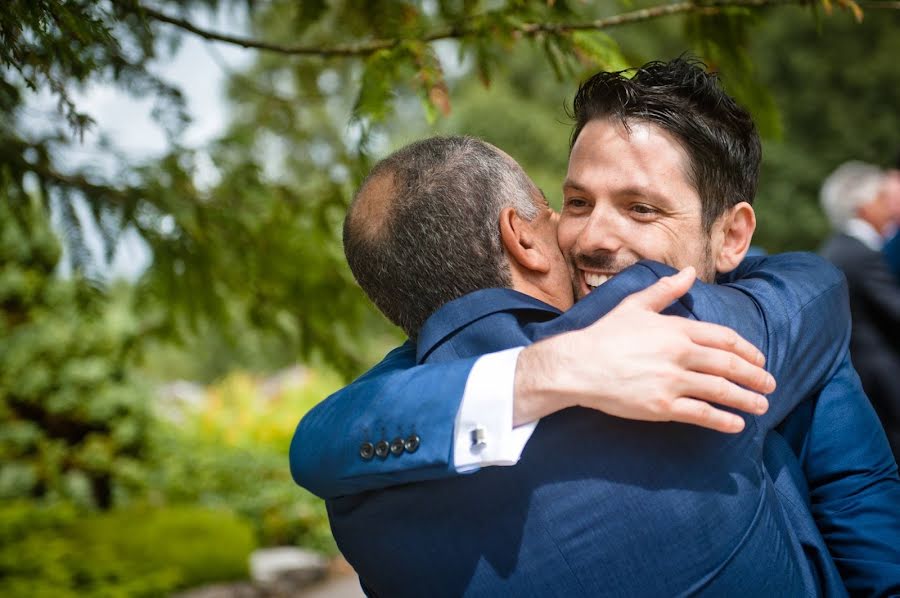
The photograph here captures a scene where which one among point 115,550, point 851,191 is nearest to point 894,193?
point 851,191

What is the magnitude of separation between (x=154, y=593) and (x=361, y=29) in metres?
4.43

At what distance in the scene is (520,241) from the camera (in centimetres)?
171

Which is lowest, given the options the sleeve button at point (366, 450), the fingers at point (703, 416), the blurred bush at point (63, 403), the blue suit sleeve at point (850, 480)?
the blue suit sleeve at point (850, 480)

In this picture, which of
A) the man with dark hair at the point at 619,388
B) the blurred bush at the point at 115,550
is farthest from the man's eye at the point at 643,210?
the blurred bush at the point at 115,550

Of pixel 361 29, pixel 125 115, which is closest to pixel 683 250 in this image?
pixel 361 29

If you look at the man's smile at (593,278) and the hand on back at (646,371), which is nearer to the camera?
the hand on back at (646,371)

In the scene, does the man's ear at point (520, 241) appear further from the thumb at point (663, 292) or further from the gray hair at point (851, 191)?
the gray hair at point (851, 191)

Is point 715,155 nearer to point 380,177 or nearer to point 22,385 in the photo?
point 380,177

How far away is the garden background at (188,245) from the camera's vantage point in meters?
2.49

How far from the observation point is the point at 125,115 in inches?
126

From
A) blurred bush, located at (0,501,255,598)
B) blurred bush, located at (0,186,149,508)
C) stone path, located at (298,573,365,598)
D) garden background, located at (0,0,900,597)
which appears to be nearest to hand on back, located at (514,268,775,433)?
garden background, located at (0,0,900,597)

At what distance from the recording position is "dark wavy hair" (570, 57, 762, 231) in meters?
1.78

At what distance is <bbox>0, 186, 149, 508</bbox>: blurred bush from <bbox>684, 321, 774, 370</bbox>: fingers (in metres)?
7.07

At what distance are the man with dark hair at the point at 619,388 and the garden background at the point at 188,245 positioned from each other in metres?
0.40
